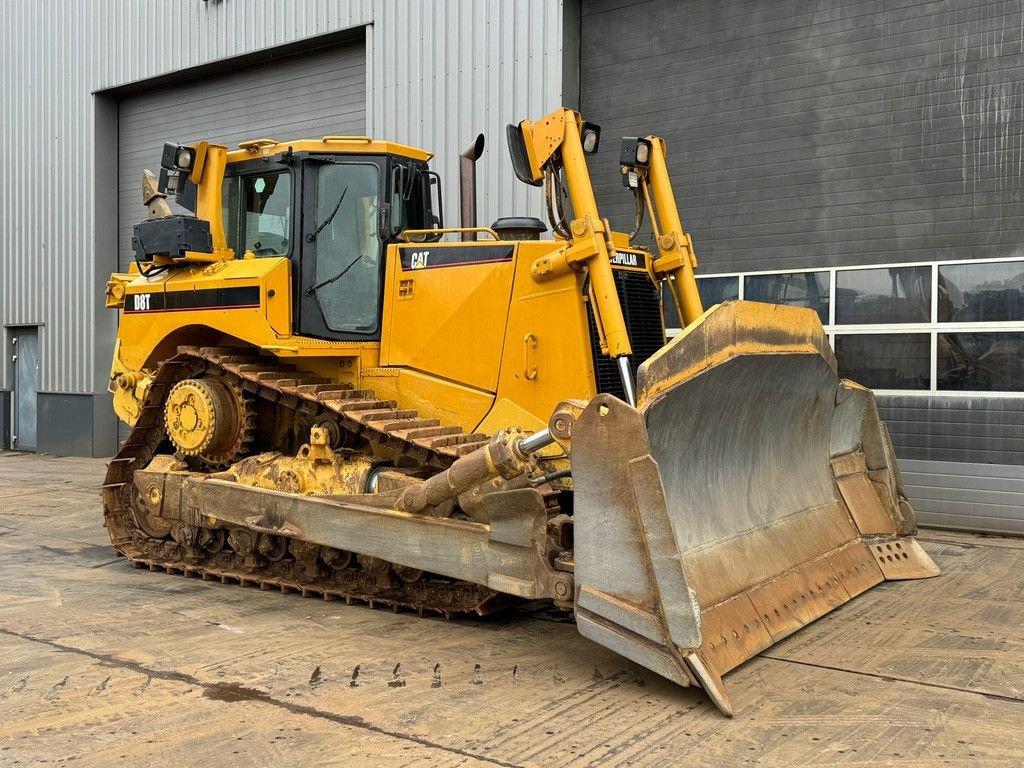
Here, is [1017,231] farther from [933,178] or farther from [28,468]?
[28,468]

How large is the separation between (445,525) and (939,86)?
6730 millimetres

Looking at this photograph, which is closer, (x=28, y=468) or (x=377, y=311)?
(x=377, y=311)

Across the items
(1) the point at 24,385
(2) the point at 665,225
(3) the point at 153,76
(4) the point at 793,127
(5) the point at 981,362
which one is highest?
(3) the point at 153,76

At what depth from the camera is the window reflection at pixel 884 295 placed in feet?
29.5

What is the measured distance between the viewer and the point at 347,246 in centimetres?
670

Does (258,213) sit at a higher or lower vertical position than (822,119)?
lower

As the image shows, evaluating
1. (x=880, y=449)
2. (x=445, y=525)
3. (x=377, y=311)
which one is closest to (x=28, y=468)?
(x=377, y=311)

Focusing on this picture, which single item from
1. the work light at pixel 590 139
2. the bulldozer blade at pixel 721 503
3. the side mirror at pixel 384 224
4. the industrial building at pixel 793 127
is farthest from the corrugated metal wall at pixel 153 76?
the bulldozer blade at pixel 721 503

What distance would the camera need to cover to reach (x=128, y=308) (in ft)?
24.9

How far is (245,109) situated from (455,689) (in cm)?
1189

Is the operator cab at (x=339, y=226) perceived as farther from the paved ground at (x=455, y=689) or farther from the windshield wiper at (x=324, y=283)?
the paved ground at (x=455, y=689)

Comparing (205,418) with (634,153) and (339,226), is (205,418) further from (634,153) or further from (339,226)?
(634,153)

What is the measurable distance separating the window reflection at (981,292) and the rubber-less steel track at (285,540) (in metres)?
5.17

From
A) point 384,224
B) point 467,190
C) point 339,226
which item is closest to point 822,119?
point 467,190
